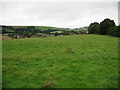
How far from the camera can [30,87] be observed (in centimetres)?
709

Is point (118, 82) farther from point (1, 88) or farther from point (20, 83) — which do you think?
point (1, 88)

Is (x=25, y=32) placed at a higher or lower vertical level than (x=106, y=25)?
lower

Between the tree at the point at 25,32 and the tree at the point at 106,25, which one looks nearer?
the tree at the point at 106,25

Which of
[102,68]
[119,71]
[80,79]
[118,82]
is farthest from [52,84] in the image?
[119,71]

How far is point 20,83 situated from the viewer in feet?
25.0

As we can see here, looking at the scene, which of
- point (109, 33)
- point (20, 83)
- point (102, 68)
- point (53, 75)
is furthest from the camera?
point (109, 33)

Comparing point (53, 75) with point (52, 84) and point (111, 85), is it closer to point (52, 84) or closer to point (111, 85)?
point (52, 84)

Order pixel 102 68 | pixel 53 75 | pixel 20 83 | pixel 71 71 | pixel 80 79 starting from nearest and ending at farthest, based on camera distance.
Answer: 1. pixel 20 83
2. pixel 80 79
3. pixel 53 75
4. pixel 71 71
5. pixel 102 68

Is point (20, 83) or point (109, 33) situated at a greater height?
point (109, 33)

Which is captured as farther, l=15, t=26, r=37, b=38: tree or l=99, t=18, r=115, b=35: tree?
l=15, t=26, r=37, b=38: tree

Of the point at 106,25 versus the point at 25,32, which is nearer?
the point at 106,25

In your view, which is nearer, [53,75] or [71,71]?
[53,75]

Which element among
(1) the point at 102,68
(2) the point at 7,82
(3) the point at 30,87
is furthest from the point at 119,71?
(2) the point at 7,82

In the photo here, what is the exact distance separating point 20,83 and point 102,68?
704 centimetres
